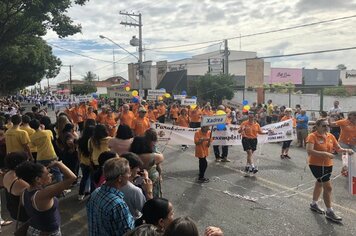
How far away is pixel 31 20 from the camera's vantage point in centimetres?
1587

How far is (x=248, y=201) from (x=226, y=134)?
4069 millimetres

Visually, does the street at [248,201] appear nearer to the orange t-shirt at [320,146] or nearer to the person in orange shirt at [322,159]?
the person in orange shirt at [322,159]

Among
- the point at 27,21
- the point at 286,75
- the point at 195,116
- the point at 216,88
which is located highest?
the point at 27,21

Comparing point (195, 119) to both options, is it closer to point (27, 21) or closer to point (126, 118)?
point (126, 118)

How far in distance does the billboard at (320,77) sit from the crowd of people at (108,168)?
52.0m

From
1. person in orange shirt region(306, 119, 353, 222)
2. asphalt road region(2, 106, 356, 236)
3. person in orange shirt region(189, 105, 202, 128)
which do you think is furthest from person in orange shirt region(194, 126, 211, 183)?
person in orange shirt region(189, 105, 202, 128)

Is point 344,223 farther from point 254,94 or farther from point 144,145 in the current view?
point 254,94

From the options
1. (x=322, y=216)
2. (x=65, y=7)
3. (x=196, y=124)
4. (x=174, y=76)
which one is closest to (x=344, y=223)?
(x=322, y=216)

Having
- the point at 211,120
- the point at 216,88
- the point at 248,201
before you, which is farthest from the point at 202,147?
the point at 216,88

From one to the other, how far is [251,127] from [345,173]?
3052 millimetres

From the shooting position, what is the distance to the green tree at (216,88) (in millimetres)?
34406

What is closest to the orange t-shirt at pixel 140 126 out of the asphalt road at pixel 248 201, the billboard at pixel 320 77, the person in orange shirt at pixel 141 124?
the person in orange shirt at pixel 141 124

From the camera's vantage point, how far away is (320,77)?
62312 mm

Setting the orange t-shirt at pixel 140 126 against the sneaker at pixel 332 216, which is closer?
the sneaker at pixel 332 216
